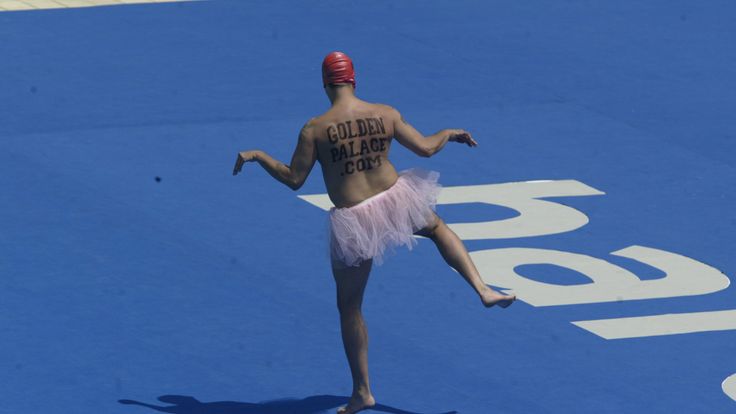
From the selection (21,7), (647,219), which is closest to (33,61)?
(21,7)

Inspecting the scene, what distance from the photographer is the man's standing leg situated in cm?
981

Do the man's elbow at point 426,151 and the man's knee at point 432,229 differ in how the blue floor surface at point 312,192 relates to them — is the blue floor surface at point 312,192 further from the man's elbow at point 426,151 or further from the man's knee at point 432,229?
the man's elbow at point 426,151

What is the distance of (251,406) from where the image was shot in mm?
10125

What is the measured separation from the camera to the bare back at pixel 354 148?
9.61 meters

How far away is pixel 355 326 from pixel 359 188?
810mm

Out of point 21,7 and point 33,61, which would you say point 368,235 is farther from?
point 21,7

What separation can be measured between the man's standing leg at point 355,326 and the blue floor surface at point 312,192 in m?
0.23

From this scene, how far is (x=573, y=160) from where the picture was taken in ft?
49.8

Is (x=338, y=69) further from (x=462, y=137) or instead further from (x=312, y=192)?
(x=312, y=192)

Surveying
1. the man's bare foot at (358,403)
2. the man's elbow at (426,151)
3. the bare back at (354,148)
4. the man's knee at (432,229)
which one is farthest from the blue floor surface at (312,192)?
the man's elbow at (426,151)

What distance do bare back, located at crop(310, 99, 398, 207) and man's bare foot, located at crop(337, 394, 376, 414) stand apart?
115 centimetres

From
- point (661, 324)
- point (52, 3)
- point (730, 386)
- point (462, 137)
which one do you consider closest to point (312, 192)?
point (661, 324)

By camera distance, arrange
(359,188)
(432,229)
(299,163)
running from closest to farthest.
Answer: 1. (299,163)
2. (359,188)
3. (432,229)

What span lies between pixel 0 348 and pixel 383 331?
8.18ft
